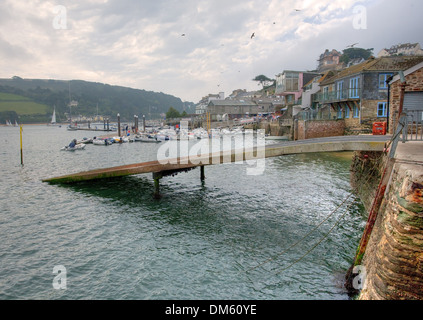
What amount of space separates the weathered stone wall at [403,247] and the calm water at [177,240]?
2.77m

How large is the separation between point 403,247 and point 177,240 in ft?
31.4

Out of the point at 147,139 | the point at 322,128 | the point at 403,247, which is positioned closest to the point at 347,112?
the point at 322,128

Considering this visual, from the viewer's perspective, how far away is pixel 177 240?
13773 millimetres

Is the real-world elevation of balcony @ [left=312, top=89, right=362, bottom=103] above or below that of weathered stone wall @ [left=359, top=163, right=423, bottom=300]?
above

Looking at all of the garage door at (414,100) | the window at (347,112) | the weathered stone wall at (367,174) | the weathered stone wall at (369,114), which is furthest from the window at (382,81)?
the weathered stone wall at (367,174)

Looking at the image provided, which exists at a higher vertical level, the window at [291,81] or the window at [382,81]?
the window at [291,81]

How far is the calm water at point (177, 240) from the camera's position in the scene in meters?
10.1

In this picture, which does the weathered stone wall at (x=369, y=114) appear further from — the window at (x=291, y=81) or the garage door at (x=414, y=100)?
the window at (x=291, y=81)

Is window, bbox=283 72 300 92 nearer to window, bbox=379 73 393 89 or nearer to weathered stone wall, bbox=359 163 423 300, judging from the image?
window, bbox=379 73 393 89

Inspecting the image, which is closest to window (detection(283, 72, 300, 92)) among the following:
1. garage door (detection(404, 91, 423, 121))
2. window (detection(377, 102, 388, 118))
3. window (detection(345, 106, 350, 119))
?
window (detection(345, 106, 350, 119))

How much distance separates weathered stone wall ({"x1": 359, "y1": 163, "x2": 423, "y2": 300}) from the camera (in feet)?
21.2

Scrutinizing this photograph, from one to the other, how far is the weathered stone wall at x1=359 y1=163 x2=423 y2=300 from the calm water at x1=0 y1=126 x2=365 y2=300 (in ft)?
9.10
